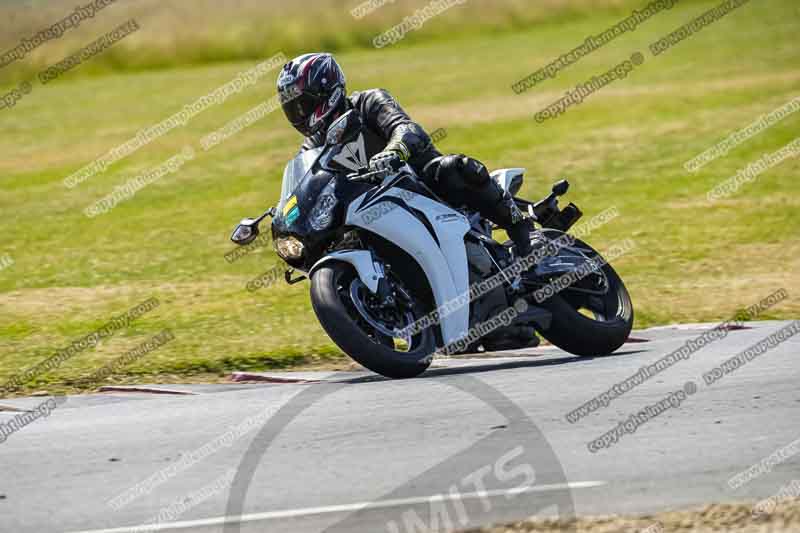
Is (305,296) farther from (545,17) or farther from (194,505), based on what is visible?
(545,17)

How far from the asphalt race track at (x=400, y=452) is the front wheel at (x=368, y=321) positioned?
168mm

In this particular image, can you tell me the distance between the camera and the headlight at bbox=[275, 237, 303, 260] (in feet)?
25.7

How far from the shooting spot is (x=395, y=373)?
25.5ft

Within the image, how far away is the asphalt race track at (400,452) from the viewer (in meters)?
5.37

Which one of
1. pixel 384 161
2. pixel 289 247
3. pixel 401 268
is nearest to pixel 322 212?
pixel 289 247

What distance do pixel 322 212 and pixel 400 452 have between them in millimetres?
2072

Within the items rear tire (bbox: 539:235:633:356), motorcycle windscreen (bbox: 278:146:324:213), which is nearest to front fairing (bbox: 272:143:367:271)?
motorcycle windscreen (bbox: 278:146:324:213)

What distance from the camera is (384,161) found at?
771 cm

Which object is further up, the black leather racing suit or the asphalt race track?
the black leather racing suit

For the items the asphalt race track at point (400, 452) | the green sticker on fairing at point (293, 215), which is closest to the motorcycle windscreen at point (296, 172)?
the green sticker on fairing at point (293, 215)

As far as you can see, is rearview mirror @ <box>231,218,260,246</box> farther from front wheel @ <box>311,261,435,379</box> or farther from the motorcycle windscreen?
front wheel @ <box>311,261,435,379</box>

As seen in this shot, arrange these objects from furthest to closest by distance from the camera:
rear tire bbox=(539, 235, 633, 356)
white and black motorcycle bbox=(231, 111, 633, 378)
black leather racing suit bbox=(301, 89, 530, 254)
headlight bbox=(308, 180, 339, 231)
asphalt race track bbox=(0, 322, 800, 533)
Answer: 1. rear tire bbox=(539, 235, 633, 356)
2. black leather racing suit bbox=(301, 89, 530, 254)
3. headlight bbox=(308, 180, 339, 231)
4. white and black motorcycle bbox=(231, 111, 633, 378)
5. asphalt race track bbox=(0, 322, 800, 533)

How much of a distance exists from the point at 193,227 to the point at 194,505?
12.5 m

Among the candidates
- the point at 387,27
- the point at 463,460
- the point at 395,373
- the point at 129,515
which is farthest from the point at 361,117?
the point at 387,27
